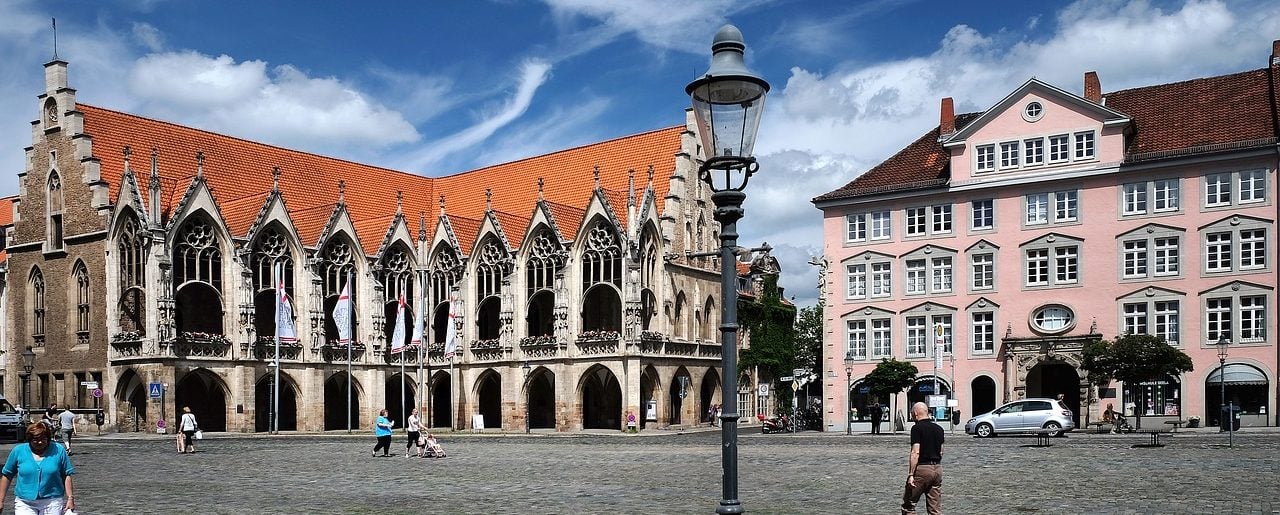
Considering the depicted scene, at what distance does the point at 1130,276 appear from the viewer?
175 ft

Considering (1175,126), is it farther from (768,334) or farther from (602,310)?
(768,334)

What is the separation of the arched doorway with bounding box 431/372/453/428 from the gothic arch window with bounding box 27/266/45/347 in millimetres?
19115

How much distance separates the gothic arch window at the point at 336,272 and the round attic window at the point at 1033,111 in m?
32.4

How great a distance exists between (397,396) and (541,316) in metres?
8.47

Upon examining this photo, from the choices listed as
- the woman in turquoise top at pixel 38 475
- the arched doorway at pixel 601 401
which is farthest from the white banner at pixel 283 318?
the woman in turquoise top at pixel 38 475

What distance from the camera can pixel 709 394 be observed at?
7150 centimetres

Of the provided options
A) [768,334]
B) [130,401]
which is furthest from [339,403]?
[768,334]

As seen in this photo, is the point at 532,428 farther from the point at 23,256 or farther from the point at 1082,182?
the point at 1082,182

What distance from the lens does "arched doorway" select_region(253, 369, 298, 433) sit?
213 feet

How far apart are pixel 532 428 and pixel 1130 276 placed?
32.1 meters

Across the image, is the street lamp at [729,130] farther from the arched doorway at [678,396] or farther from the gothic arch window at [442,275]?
the gothic arch window at [442,275]

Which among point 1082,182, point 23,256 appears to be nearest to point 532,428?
point 23,256

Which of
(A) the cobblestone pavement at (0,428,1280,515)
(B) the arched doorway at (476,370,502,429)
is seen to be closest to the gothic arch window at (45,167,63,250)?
(B) the arched doorway at (476,370,502,429)

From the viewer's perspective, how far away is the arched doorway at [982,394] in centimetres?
5628
